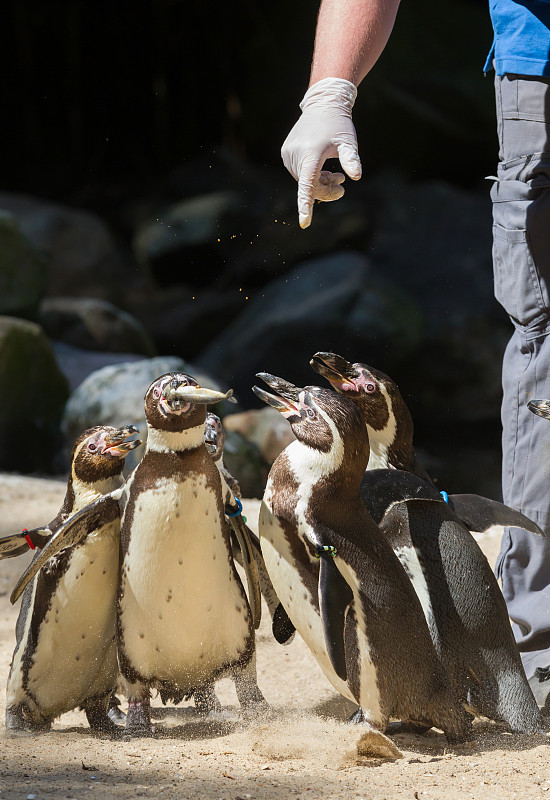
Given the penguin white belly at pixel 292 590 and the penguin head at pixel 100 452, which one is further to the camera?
the penguin head at pixel 100 452

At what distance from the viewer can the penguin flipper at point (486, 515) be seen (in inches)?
90.2

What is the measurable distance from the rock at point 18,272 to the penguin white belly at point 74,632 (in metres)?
5.94

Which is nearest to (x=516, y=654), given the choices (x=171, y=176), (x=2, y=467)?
(x=2, y=467)

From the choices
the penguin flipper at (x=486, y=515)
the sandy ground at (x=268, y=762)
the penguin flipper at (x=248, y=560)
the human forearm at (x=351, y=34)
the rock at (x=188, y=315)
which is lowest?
the rock at (x=188, y=315)

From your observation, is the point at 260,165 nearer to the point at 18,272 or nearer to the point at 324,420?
the point at 18,272

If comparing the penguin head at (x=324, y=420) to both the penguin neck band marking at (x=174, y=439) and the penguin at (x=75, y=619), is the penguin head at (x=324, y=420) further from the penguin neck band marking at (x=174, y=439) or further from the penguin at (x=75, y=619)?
the penguin at (x=75, y=619)

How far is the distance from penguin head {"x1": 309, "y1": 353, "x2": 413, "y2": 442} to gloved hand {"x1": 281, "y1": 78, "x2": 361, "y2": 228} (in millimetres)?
363

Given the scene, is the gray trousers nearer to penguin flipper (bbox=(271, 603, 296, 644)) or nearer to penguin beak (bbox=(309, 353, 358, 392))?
penguin beak (bbox=(309, 353, 358, 392))

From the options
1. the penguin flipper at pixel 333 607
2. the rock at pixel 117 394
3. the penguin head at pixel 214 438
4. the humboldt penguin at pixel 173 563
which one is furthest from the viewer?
the rock at pixel 117 394

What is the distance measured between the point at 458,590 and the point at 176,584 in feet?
2.21

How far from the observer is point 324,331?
839 cm

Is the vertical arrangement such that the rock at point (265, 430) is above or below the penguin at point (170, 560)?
below

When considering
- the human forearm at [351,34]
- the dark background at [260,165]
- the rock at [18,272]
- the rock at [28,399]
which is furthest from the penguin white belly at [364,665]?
the rock at [18,272]

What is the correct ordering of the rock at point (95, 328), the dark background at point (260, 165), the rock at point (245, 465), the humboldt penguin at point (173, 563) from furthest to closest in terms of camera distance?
the rock at point (95, 328) < the dark background at point (260, 165) < the rock at point (245, 465) < the humboldt penguin at point (173, 563)
